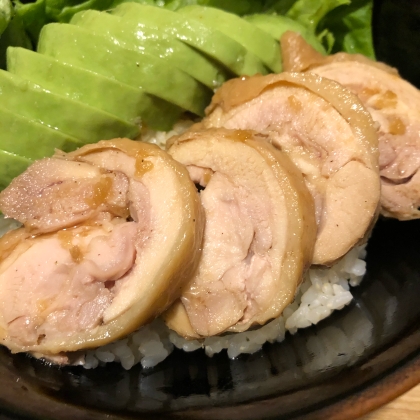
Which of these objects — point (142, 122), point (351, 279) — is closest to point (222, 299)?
point (351, 279)

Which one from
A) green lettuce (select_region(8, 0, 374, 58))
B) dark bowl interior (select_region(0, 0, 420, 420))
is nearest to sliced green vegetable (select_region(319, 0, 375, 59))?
green lettuce (select_region(8, 0, 374, 58))

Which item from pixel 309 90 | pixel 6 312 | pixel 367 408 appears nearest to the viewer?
pixel 367 408

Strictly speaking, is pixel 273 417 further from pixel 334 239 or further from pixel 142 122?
pixel 142 122

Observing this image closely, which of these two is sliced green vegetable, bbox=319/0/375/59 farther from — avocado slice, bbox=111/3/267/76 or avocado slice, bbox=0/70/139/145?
avocado slice, bbox=0/70/139/145

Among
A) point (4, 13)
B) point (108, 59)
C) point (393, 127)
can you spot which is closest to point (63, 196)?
point (108, 59)

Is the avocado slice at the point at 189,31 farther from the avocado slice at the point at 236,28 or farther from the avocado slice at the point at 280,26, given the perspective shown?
the avocado slice at the point at 280,26
